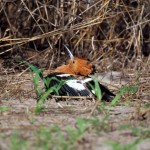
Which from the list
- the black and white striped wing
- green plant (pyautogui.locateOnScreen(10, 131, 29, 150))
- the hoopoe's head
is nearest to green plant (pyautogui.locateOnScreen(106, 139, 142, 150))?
green plant (pyautogui.locateOnScreen(10, 131, 29, 150))

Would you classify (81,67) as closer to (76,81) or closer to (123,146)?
(76,81)

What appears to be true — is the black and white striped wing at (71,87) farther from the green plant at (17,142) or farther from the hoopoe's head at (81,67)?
the green plant at (17,142)

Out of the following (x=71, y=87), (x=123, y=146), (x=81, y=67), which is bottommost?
(x=71, y=87)

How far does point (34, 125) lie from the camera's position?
3.56 meters

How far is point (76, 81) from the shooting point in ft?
16.5

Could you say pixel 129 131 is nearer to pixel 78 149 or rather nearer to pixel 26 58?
pixel 78 149

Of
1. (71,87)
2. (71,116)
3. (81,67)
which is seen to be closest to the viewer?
(71,116)

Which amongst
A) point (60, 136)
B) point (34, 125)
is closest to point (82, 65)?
point (34, 125)

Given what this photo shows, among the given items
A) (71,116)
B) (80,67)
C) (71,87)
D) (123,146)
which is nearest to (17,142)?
(123,146)

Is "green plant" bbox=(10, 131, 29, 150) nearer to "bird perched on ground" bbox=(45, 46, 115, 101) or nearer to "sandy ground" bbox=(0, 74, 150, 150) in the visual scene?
"sandy ground" bbox=(0, 74, 150, 150)

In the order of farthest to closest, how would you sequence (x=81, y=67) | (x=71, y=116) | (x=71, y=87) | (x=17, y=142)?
(x=81, y=67) → (x=71, y=87) → (x=71, y=116) → (x=17, y=142)

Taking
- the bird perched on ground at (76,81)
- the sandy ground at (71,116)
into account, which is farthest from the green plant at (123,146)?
the bird perched on ground at (76,81)

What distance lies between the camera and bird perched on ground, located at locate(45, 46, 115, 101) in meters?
4.85

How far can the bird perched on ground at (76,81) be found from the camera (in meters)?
4.85
